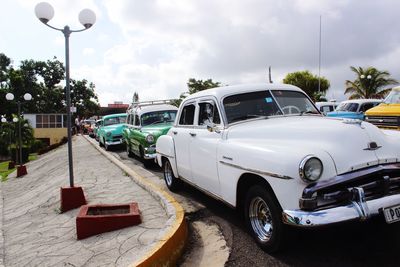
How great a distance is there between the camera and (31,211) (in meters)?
8.06

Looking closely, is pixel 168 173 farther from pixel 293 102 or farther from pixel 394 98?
pixel 394 98

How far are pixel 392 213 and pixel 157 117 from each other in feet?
29.3

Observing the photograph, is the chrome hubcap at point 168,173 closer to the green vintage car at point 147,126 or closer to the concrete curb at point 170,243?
the concrete curb at point 170,243

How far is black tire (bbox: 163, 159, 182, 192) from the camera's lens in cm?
693

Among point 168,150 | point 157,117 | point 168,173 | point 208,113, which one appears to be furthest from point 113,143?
point 208,113

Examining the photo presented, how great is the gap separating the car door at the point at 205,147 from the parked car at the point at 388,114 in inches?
222

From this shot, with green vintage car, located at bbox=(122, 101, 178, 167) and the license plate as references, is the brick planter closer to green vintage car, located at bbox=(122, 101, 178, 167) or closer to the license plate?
green vintage car, located at bbox=(122, 101, 178, 167)

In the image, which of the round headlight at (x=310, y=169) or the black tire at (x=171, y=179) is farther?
the black tire at (x=171, y=179)

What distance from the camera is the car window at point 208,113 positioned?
521 cm

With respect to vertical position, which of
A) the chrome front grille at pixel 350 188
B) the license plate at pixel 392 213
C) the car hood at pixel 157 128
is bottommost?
the license plate at pixel 392 213

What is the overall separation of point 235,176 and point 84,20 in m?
4.55

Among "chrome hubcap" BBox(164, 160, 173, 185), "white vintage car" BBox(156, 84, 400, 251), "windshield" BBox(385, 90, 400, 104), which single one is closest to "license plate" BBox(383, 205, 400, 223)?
"white vintage car" BBox(156, 84, 400, 251)

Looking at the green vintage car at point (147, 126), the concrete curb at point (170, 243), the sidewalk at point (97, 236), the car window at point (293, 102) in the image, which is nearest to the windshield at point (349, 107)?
the green vintage car at point (147, 126)

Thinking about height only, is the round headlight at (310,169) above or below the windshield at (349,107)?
below
